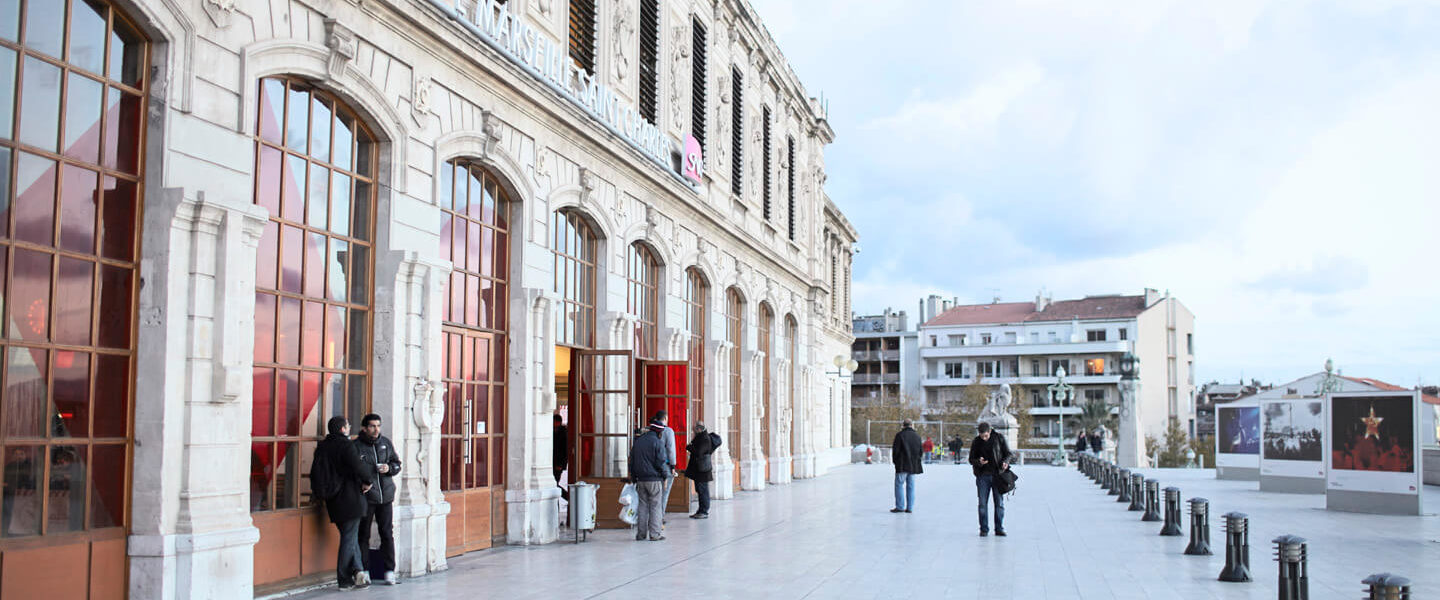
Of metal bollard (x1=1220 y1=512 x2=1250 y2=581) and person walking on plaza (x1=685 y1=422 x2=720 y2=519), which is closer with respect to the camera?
metal bollard (x1=1220 y1=512 x2=1250 y2=581)

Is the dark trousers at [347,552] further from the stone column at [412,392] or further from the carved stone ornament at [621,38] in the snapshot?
the carved stone ornament at [621,38]

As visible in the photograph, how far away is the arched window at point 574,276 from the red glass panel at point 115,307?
7181 mm

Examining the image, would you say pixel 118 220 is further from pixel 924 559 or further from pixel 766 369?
pixel 766 369

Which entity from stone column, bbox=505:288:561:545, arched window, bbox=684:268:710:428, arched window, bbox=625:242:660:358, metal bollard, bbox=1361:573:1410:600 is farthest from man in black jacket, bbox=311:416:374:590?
arched window, bbox=684:268:710:428

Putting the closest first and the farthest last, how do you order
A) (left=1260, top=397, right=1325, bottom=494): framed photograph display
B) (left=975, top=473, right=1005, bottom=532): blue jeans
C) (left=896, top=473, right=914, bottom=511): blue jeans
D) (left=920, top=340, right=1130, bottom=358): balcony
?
(left=975, top=473, right=1005, bottom=532): blue jeans, (left=896, top=473, right=914, bottom=511): blue jeans, (left=1260, top=397, right=1325, bottom=494): framed photograph display, (left=920, top=340, right=1130, bottom=358): balcony

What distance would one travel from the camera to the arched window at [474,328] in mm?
12922

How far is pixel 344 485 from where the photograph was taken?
10.2 m

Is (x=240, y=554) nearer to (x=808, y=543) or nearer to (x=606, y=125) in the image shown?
(x=808, y=543)

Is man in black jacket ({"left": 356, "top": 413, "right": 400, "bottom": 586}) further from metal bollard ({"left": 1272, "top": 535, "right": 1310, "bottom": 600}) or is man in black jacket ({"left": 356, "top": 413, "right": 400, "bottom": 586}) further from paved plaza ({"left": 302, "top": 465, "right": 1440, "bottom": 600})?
metal bollard ({"left": 1272, "top": 535, "right": 1310, "bottom": 600})

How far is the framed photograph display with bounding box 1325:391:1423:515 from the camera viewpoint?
61.7ft

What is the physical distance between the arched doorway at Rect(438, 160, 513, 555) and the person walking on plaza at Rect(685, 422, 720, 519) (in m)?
5.03

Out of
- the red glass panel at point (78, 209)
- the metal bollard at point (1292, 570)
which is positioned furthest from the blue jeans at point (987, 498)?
the red glass panel at point (78, 209)

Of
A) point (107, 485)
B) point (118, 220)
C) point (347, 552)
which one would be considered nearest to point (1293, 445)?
point (347, 552)

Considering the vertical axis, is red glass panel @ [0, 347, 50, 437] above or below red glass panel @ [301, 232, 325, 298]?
below
